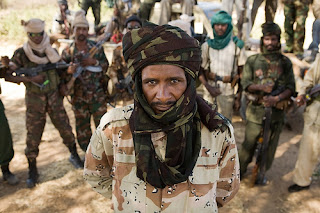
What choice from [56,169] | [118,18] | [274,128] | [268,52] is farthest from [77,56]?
[118,18]

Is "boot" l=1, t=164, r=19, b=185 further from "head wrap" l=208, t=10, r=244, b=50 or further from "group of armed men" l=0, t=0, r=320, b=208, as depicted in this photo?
"head wrap" l=208, t=10, r=244, b=50

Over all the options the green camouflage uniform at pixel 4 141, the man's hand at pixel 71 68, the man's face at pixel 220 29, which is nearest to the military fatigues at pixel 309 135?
the man's face at pixel 220 29

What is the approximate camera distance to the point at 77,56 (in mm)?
3971

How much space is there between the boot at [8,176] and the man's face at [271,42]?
382 cm

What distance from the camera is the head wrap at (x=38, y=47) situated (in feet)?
11.2

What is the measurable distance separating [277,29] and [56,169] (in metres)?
3.68

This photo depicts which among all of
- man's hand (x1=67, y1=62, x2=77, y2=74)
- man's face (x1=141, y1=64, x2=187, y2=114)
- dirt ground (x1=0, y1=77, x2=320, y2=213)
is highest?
man's face (x1=141, y1=64, x2=187, y2=114)

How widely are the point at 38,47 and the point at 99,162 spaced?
2.44 m

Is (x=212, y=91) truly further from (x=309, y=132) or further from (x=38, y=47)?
(x=38, y=47)

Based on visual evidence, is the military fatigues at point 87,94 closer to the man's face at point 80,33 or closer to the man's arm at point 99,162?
the man's face at point 80,33

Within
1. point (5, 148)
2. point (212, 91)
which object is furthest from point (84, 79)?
point (212, 91)

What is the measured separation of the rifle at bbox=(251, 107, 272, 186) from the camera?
353 centimetres

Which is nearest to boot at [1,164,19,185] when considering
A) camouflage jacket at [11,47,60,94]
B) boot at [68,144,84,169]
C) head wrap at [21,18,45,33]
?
boot at [68,144,84,169]

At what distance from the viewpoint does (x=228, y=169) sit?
167cm
